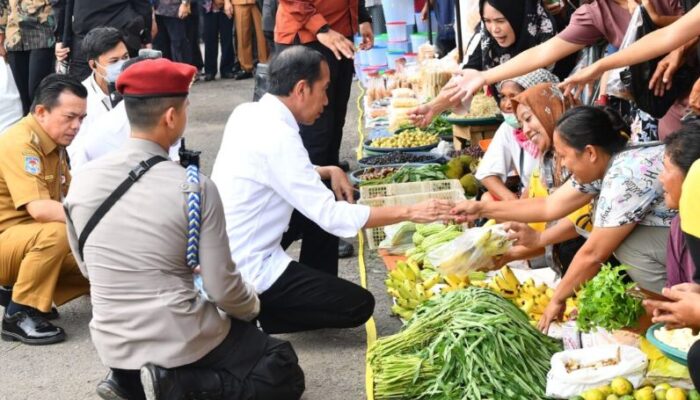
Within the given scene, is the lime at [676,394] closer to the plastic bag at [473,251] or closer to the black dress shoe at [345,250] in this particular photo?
the plastic bag at [473,251]

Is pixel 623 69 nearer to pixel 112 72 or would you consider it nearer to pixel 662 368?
pixel 662 368

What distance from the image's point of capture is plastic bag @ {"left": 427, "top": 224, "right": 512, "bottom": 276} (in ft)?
17.1

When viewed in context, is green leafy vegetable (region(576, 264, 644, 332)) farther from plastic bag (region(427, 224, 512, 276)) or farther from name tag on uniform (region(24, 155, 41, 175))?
name tag on uniform (region(24, 155, 41, 175))

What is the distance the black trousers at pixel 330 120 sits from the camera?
712 centimetres

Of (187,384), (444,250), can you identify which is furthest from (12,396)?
(444,250)

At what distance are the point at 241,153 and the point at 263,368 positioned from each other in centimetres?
111

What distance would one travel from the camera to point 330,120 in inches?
282

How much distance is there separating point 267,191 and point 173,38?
31.2ft

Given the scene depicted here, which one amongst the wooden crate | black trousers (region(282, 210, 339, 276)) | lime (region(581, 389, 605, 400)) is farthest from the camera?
the wooden crate

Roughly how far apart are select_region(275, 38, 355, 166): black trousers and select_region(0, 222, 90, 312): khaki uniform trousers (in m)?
2.01

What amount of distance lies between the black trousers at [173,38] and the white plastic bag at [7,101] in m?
6.49

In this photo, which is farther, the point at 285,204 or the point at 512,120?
the point at 512,120

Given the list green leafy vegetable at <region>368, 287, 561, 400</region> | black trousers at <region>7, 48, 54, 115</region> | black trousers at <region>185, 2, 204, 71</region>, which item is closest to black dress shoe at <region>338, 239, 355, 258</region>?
green leafy vegetable at <region>368, 287, 561, 400</region>

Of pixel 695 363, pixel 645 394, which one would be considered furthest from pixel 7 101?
pixel 695 363
